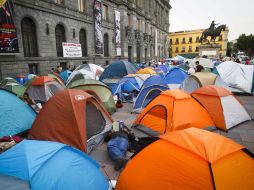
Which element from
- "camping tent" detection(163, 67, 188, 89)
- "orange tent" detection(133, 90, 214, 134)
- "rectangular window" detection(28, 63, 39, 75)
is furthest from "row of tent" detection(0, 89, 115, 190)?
"rectangular window" detection(28, 63, 39, 75)

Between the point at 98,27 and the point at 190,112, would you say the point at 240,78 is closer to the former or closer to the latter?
the point at 190,112

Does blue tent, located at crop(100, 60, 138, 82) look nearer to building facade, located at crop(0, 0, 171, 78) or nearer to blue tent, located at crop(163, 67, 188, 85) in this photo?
blue tent, located at crop(163, 67, 188, 85)

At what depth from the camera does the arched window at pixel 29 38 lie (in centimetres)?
1484

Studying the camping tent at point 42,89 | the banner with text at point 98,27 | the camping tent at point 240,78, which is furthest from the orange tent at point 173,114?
the banner with text at point 98,27

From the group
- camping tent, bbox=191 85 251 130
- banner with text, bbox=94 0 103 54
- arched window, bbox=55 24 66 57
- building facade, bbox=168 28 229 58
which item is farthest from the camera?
building facade, bbox=168 28 229 58

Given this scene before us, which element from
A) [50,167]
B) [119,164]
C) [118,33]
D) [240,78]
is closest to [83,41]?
[118,33]

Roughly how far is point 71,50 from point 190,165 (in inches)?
717

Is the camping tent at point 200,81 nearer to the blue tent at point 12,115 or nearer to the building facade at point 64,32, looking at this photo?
the blue tent at point 12,115

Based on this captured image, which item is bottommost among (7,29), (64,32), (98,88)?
(98,88)

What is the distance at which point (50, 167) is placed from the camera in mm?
2748

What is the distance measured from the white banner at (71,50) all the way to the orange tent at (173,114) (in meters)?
14.5

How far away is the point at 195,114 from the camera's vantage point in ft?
19.1

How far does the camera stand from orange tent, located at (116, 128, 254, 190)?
268 centimetres

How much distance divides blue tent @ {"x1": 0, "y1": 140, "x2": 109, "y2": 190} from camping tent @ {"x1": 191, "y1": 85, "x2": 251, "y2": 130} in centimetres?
438
